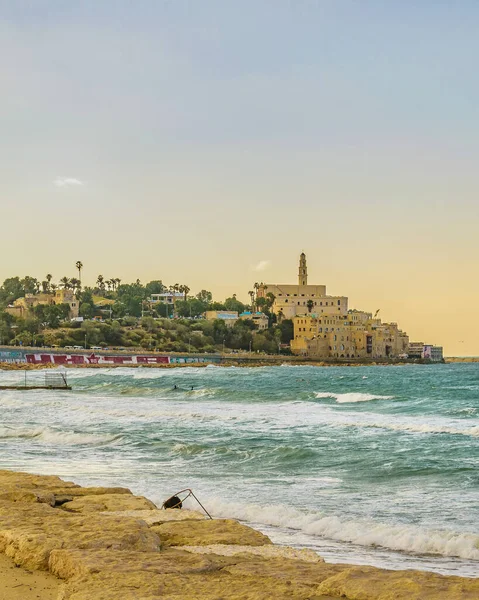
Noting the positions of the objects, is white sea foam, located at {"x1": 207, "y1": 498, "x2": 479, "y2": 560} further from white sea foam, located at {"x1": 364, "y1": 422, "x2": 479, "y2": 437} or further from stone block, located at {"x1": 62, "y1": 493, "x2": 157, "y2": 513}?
white sea foam, located at {"x1": 364, "y1": 422, "x2": 479, "y2": 437}

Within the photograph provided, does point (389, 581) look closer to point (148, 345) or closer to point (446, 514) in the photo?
point (446, 514)

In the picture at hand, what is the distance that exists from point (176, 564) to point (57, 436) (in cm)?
1761

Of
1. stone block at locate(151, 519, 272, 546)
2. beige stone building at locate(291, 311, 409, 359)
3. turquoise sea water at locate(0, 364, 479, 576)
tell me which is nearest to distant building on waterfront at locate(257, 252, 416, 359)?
beige stone building at locate(291, 311, 409, 359)

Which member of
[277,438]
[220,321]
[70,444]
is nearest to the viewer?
[70,444]

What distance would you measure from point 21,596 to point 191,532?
9.33 feet

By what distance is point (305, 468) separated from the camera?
711 inches

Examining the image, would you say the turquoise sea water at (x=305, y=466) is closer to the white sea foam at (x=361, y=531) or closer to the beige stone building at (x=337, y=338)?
the white sea foam at (x=361, y=531)

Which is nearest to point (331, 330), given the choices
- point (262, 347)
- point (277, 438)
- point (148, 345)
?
point (262, 347)

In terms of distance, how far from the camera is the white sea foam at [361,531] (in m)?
10.6

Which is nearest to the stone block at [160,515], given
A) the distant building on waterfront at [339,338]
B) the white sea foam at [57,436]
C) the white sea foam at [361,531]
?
the white sea foam at [361,531]

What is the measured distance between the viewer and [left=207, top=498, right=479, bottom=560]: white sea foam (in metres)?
10.6

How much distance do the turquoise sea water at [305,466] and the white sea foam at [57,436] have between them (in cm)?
6

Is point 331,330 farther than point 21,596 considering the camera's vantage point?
Yes

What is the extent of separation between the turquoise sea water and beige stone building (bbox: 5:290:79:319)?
151m
